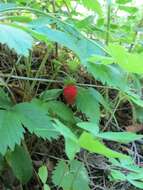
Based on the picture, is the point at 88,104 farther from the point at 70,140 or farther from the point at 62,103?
the point at 70,140

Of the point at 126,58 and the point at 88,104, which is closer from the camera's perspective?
the point at 126,58

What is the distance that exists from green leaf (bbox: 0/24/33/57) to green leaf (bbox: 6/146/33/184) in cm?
32

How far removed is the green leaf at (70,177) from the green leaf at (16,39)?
31cm

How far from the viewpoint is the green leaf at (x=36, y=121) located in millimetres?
884

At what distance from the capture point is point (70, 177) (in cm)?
93

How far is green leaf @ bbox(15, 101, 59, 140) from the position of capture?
884mm

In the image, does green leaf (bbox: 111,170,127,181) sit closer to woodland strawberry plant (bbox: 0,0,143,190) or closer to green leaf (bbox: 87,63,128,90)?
woodland strawberry plant (bbox: 0,0,143,190)

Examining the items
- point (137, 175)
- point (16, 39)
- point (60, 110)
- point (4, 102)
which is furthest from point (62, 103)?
point (16, 39)

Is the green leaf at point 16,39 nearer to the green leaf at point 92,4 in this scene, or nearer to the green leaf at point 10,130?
the green leaf at point 10,130

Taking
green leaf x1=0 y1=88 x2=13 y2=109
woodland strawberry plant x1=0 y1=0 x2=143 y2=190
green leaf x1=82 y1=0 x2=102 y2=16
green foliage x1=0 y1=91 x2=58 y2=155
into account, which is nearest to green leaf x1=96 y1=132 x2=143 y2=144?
woodland strawberry plant x1=0 y1=0 x2=143 y2=190

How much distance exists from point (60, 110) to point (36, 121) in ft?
0.55

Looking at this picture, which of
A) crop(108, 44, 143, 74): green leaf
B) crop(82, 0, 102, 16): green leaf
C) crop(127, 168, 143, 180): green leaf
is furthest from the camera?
crop(82, 0, 102, 16): green leaf

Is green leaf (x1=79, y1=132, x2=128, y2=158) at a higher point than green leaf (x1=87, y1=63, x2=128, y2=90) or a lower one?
lower

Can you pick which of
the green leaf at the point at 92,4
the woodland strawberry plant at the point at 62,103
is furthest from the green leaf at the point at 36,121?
the green leaf at the point at 92,4
